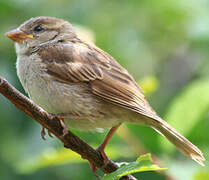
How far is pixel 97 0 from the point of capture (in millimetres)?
5223

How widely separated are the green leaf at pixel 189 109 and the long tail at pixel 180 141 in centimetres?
6

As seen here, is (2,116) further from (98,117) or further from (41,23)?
(98,117)

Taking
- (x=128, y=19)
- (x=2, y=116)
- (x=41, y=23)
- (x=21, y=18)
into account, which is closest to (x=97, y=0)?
(x=128, y=19)

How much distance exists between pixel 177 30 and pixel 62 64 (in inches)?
80.2

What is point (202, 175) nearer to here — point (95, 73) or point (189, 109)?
point (189, 109)

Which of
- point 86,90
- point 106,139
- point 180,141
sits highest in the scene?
point 86,90

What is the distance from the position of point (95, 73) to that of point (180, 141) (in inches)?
31.6

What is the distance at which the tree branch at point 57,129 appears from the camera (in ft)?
8.68

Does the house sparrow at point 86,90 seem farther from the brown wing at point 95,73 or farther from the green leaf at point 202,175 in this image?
the green leaf at point 202,175

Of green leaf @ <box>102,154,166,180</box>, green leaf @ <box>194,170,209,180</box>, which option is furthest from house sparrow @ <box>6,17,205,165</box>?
green leaf @ <box>102,154,166,180</box>

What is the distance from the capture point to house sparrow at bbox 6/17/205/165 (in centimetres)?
342

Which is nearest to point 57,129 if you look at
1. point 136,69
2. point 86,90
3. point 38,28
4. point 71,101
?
point 71,101

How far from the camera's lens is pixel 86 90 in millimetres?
3545

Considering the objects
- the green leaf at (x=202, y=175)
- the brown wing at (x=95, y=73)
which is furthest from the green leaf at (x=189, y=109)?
the green leaf at (x=202, y=175)
